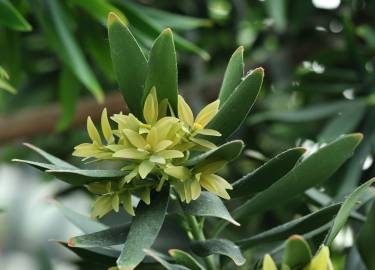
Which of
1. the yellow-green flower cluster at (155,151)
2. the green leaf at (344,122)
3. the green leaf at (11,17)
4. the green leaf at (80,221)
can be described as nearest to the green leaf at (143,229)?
the yellow-green flower cluster at (155,151)

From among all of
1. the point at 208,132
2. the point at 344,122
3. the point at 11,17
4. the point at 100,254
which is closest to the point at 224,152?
the point at 208,132

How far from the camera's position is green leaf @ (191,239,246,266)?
417 millimetres

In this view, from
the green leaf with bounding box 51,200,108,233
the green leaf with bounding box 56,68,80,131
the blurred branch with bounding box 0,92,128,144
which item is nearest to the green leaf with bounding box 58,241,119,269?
the green leaf with bounding box 51,200,108,233

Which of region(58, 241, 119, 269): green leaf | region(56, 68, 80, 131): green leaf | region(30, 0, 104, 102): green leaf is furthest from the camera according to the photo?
region(56, 68, 80, 131): green leaf

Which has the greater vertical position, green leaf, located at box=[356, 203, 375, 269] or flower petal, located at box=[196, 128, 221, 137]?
flower petal, located at box=[196, 128, 221, 137]

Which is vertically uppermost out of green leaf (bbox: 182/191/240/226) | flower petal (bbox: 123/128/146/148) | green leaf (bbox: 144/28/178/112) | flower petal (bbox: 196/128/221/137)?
green leaf (bbox: 144/28/178/112)

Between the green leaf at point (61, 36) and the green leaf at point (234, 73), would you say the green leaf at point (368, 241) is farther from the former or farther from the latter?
the green leaf at point (61, 36)

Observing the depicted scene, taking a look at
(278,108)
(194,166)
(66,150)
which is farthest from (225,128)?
(66,150)

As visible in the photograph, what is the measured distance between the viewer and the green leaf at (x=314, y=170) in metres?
0.41

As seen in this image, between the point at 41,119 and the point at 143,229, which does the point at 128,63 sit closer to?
the point at 143,229

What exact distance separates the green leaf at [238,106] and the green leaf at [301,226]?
7 cm

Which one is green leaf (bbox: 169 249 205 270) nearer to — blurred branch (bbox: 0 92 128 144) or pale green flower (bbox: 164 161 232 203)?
pale green flower (bbox: 164 161 232 203)

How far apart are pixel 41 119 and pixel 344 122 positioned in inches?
20.2

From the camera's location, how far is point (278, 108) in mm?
1147
